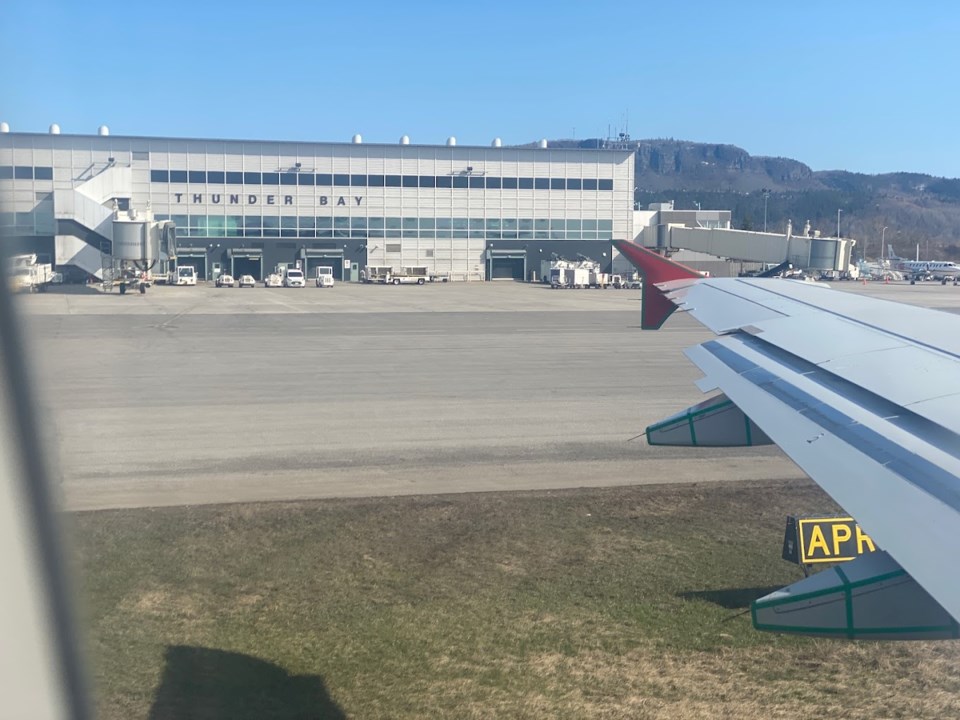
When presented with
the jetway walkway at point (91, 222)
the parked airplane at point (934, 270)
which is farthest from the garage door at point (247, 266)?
the parked airplane at point (934, 270)

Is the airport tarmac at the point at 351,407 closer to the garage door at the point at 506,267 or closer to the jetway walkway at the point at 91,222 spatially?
the jetway walkway at the point at 91,222

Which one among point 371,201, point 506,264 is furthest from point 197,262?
point 506,264

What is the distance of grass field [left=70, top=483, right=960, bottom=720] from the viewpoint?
20.0 ft

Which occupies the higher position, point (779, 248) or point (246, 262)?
point (779, 248)

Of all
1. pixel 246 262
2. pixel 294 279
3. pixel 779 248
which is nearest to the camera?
pixel 779 248

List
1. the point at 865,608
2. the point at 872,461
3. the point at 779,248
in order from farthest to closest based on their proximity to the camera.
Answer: the point at 779,248, the point at 872,461, the point at 865,608

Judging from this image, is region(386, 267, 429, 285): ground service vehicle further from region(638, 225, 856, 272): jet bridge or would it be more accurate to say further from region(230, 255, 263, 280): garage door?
region(638, 225, 856, 272): jet bridge

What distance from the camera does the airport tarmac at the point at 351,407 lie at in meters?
11.6

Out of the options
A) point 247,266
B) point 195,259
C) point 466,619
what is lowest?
point 466,619

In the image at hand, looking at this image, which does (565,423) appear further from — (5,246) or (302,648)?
(5,246)

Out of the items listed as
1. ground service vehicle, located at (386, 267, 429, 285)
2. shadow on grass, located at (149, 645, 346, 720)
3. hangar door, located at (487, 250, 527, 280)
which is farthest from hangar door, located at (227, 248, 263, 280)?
shadow on grass, located at (149, 645, 346, 720)

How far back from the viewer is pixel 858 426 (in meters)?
4.70

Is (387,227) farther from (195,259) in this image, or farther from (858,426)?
(858,426)

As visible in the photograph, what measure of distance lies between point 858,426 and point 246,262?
74.4m
